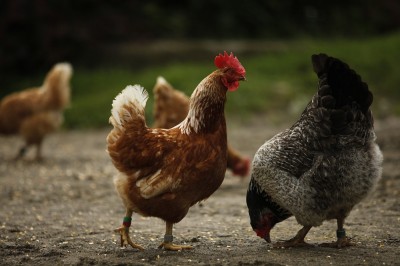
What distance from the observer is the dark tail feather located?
5.43 metres

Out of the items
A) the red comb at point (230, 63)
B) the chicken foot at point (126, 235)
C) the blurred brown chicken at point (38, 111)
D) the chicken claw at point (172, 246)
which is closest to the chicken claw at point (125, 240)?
the chicken foot at point (126, 235)

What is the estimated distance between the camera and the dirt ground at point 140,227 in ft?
17.1

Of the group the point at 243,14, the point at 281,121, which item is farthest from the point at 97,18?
the point at 281,121

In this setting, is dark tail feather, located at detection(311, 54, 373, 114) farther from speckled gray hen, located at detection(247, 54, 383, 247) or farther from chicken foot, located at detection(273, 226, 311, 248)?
chicken foot, located at detection(273, 226, 311, 248)

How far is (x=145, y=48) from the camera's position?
1934 cm

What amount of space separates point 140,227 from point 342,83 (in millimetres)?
2735

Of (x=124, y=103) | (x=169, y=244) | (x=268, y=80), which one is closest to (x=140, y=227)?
(x=169, y=244)

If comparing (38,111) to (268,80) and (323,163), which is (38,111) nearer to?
(268,80)

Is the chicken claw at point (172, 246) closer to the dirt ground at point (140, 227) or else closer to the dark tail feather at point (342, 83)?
the dirt ground at point (140, 227)

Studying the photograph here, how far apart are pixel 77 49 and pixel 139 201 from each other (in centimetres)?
1457

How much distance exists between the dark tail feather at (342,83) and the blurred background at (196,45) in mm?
9141

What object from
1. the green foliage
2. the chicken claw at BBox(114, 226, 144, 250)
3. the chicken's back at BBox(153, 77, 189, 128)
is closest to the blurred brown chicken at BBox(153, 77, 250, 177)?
the chicken's back at BBox(153, 77, 189, 128)

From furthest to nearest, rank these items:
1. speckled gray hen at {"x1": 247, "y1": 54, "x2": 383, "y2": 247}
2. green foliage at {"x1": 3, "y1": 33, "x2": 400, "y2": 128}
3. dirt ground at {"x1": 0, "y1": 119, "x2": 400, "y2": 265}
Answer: green foliage at {"x1": 3, "y1": 33, "x2": 400, "y2": 128} < speckled gray hen at {"x1": 247, "y1": 54, "x2": 383, "y2": 247} < dirt ground at {"x1": 0, "y1": 119, "x2": 400, "y2": 265}

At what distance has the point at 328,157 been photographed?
5438 millimetres
